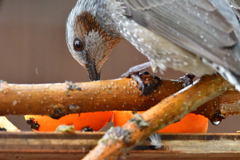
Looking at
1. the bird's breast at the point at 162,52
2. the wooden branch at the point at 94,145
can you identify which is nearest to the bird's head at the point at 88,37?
the bird's breast at the point at 162,52

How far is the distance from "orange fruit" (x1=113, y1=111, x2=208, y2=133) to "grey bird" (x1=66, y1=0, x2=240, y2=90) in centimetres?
16

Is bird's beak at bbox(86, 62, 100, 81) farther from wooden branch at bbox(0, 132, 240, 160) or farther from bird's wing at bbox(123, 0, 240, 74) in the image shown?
wooden branch at bbox(0, 132, 240, 160)

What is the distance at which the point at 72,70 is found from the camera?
229 cm

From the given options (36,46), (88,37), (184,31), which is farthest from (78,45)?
(36,46)

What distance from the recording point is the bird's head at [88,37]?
137 centimetres

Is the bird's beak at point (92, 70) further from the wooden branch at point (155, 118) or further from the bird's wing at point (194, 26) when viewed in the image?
the wooden branch at point (155, 118)

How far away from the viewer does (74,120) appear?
955 mm

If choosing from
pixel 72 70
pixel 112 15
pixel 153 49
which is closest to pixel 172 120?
pixel 153 49

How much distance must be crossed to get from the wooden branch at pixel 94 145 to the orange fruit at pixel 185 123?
110 mm

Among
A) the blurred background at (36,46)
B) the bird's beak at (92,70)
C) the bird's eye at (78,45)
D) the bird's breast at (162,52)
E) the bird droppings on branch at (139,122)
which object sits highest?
the blurred background at (36,46)

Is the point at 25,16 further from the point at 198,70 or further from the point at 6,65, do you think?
the point at 198,70

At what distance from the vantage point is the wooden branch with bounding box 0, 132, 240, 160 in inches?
28.3

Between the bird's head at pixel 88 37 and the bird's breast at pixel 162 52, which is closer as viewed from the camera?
the bird's breast at pixel 162 52

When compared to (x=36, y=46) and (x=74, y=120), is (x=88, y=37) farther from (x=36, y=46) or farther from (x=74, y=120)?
(x=36, y=46)
